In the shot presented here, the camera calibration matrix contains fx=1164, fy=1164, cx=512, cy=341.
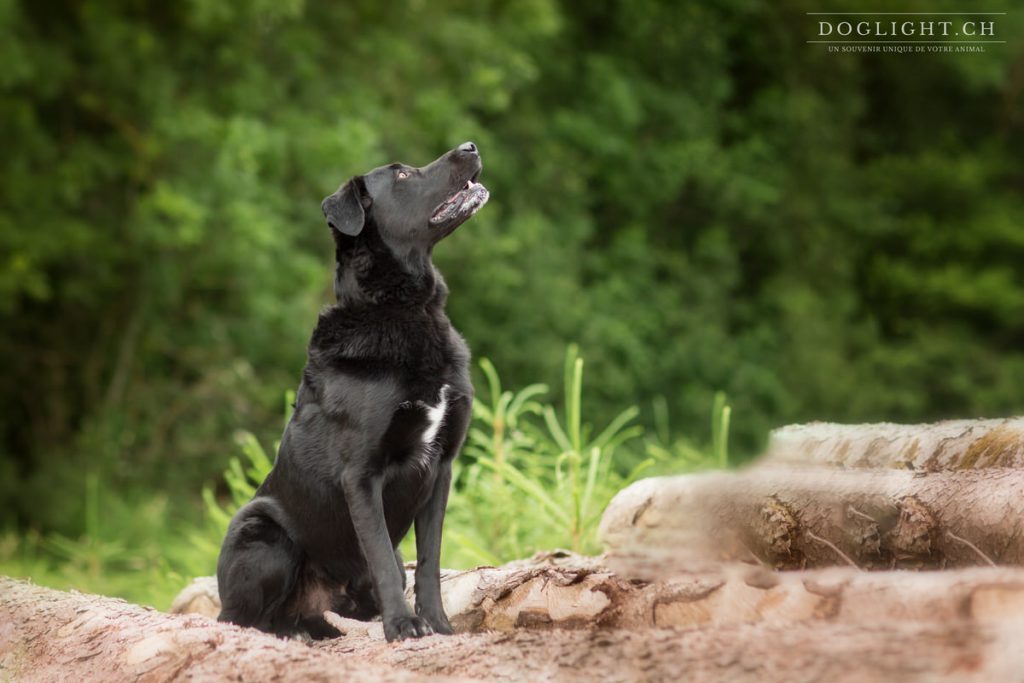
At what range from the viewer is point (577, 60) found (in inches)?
675

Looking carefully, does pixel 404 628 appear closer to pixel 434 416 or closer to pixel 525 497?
pixel 434 416

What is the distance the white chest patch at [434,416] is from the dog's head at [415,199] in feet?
2.13

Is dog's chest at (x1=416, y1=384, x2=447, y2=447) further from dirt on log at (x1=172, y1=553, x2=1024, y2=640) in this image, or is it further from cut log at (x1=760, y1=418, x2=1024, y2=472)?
cut log at (x1=760, y1=418, x2=1024, y2=472)

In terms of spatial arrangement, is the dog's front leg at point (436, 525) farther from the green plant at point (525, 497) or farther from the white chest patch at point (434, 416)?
the green plant at point (525, 497)

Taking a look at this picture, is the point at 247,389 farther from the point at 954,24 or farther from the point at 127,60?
the point at 954,24

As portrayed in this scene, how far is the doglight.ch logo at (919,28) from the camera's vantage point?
18172mm

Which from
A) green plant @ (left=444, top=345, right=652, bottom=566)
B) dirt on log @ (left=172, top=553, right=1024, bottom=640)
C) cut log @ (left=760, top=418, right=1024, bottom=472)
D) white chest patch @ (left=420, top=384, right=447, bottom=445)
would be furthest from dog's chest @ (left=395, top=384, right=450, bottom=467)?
green plant @ (left=444, top=345, right=652, bottom=566)

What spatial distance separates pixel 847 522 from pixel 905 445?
0.52 metres

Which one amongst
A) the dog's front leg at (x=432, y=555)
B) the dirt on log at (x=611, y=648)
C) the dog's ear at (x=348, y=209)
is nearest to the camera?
the dirt on log at (x=611, y=648)

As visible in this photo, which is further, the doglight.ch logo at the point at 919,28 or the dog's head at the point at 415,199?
the doglight.ch logo at the point at 919,28

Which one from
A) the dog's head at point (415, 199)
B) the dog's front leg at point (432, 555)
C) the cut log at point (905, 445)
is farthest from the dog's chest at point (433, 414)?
the cut log at point (905, 445)

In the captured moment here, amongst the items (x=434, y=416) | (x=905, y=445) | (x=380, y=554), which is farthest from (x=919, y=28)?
(x=380, y=554)

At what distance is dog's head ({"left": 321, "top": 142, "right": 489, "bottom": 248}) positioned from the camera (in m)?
4.25

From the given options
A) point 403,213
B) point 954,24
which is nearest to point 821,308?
point 954,24
